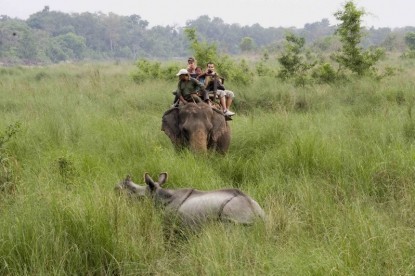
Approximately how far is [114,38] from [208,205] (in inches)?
2751

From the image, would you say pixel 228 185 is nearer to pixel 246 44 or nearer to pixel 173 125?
pixel 173 125

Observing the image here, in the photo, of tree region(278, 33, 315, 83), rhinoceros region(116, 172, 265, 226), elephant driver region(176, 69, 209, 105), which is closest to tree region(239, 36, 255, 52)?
tree region(278, 33, 315, 83)

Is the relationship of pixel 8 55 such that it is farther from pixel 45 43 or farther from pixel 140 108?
pixel 140 108

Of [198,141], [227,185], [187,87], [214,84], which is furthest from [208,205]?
[214,84]

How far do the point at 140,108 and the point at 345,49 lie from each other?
515 centimetres

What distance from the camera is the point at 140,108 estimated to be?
35.4ft

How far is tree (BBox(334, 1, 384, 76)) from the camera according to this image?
1188 cm

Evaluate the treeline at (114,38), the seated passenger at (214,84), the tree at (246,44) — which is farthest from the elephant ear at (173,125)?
the tree at (246,44)

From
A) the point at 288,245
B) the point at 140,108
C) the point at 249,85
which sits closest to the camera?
the point at 288,245

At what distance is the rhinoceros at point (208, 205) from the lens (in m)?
3.67

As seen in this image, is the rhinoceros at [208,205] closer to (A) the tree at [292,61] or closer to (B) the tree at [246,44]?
(A) the tree at [292,61]

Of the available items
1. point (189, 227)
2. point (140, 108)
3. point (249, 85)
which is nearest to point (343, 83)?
point (249, 85)

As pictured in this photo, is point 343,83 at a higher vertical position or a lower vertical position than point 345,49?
lower

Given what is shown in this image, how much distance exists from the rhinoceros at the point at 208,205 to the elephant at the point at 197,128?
159cm
